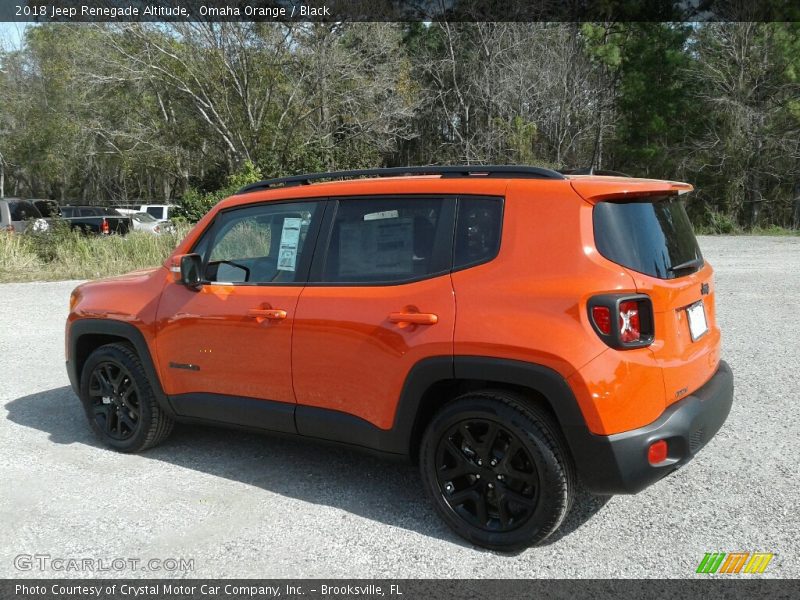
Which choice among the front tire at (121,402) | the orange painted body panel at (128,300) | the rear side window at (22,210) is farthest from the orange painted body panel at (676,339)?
the rear side window at (22,210)

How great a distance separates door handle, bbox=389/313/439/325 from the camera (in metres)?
3.40

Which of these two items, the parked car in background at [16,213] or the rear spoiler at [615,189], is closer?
the rear spoiler at [615,189]

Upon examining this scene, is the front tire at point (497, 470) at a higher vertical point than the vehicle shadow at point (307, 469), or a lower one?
higher

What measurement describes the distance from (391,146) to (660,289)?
25.9 m

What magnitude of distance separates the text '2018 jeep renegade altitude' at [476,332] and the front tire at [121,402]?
0.41m

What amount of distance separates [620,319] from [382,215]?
1369 mm

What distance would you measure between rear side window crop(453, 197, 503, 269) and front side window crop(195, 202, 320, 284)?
0.95 m

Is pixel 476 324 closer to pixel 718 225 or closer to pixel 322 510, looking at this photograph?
pixel 322 510

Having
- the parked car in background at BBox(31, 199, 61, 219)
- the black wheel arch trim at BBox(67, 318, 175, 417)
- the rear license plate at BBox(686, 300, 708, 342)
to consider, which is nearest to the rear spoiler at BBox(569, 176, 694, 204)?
the rear license plate at BBox(686, 300, 708, 342)

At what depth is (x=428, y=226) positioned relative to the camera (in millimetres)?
3586

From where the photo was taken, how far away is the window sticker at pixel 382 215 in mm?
3733

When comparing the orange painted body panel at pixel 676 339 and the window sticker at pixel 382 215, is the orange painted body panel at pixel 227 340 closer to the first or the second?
the window sticker at pixel 382 215

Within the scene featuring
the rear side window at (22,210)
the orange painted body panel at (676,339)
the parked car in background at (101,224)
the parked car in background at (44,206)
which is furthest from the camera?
the parked car in background at (44,206)

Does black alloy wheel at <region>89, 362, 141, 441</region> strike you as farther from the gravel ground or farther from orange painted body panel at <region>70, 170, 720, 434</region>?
orange painted body panel at <region>70, 170, 720, 434</region>
